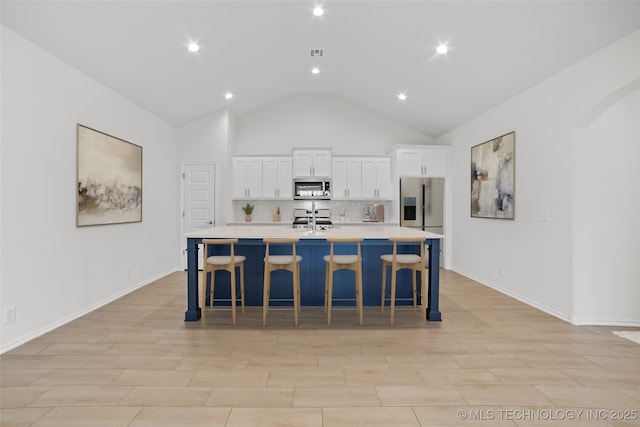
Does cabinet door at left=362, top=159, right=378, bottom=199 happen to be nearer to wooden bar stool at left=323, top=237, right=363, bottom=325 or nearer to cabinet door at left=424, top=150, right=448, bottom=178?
cabinet door at left=424, top=150, right=448, bottom=178

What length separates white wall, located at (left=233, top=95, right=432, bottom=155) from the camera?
7035mm

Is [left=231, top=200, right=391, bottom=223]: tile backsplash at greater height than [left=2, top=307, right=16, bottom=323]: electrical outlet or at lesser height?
greater

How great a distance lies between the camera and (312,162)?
6.69m

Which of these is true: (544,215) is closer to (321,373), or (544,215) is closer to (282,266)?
(282,266)

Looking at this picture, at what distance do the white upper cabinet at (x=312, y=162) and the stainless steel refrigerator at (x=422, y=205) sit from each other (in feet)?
5.07

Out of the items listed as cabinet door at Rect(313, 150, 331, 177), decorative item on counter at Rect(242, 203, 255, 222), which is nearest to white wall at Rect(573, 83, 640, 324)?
cabinet door at Rect(313, 150, 331, 177)

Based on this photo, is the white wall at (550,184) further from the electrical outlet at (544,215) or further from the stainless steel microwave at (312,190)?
the stainless steel microwave at (312,190)

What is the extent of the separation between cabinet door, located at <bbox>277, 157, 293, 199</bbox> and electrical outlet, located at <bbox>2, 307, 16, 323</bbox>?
445cm

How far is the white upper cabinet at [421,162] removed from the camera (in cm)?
655

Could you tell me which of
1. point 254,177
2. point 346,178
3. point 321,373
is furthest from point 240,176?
point 321,373

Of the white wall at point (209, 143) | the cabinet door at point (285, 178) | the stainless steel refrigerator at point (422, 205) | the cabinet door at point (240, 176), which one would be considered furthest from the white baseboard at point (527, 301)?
the white wall at point (209, 143)

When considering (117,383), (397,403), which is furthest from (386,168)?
(117,383)

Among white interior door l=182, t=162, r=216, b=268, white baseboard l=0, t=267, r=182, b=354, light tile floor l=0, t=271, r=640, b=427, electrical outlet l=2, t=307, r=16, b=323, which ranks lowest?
light tile floor l=0, t=271, r=640, b=427

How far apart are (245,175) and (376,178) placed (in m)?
2.69
